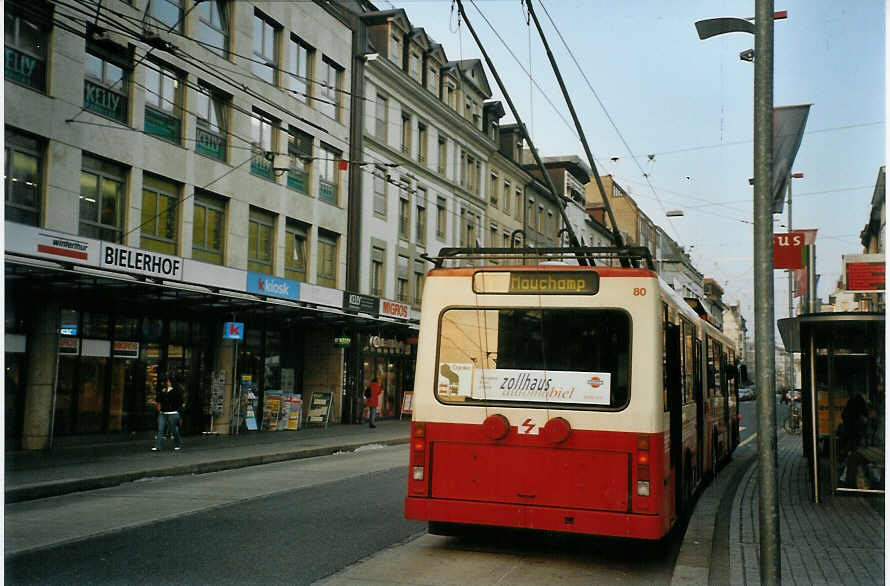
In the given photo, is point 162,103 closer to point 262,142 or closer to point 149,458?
point 262,142

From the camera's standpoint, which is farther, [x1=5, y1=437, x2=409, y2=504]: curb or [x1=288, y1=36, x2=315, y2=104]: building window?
[x1=288, y1=36, x2=315, y2=104]: building window

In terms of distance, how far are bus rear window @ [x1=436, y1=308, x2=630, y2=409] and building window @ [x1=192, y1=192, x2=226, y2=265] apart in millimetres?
16927

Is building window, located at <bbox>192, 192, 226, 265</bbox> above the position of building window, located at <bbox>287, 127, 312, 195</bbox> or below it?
below

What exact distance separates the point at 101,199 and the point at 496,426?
15.3m

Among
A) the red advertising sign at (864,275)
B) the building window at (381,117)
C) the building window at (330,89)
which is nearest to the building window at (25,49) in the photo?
the building window at (330,89)

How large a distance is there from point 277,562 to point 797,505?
7679mm

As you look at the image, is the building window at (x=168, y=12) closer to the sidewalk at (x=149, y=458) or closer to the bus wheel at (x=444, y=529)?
the sidewalk at (x=149, y=458)

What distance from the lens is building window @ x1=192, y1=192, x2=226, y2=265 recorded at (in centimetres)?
2431

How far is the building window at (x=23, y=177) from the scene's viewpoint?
18.0 meters

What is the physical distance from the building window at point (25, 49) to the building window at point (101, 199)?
217cm

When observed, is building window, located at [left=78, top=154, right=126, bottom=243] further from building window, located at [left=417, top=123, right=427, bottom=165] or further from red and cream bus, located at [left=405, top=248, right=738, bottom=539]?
building window, located at [left=417, top=123, right=427, bottom=165]

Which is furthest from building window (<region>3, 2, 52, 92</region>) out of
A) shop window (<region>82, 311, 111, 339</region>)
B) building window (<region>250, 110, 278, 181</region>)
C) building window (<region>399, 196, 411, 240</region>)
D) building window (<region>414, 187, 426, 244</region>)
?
building window (<region>414, 187, 426, 244</region>)

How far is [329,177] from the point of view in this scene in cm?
3138

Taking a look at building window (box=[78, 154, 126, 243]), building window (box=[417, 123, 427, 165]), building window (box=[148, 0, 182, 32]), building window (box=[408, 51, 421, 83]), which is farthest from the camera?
building window (box=[417, 123, 427, 165])
